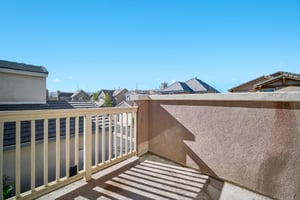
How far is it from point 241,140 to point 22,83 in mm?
9327

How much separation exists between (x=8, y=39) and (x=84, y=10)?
18.2ft

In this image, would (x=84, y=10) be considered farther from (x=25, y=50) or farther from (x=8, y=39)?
(x=25, y=50)

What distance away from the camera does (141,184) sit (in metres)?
2.00

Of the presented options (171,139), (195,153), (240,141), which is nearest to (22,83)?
(171,139)

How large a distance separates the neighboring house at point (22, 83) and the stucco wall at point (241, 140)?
310 inches

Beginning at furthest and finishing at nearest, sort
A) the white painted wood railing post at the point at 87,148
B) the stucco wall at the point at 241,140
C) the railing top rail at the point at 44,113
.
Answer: the white painted wood railing post at the point at 87,148, the stucco wall at the point at 241,140, the railing top rail at the point at 44,113

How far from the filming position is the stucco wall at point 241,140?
1.58 metres

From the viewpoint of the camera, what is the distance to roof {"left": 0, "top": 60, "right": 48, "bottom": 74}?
6985 mm

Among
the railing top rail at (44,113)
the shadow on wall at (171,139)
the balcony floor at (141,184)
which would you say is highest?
the railing top rail at (44,113)

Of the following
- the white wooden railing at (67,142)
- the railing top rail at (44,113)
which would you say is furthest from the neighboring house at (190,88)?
the railing top rail at (44,113)

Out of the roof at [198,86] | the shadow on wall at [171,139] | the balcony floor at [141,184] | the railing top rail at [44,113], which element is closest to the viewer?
the railing top rail at [44,113]

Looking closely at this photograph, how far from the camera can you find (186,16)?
668 cm

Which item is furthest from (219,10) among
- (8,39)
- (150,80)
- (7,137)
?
(150,80)

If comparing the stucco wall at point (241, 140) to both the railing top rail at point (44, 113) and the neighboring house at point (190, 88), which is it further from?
the neighboring house at point (190, 88)
